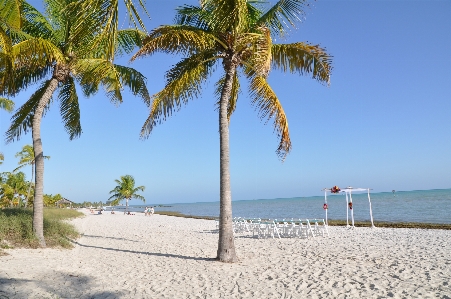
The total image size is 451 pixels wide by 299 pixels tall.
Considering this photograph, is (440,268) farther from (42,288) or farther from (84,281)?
(42,288)

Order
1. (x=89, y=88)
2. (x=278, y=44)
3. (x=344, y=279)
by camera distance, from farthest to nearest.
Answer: (x=89, y=88)
(x=278, y=44)
(x=344, y=279)

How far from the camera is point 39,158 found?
9.47 meters

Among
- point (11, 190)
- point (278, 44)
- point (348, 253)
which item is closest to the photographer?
point (278, 44)

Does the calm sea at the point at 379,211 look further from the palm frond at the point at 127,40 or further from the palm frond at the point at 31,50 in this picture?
the palm frond at the point at 31,50

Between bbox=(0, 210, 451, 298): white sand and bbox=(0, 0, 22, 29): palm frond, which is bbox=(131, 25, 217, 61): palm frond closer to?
bbox=(0, 0, 22, 29): palm frond

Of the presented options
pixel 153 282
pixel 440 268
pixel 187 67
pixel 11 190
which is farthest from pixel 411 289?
pixel 11 190

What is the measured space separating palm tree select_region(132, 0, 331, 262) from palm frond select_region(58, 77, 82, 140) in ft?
13.2

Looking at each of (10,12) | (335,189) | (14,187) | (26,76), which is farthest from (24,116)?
(14,187)

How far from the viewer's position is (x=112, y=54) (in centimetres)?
317

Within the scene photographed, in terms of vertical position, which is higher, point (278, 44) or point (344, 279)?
point (278, 44)

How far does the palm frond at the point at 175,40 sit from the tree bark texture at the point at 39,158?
3.48m

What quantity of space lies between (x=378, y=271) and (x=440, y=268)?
120 centimetres

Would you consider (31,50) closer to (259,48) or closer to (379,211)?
(259,48)

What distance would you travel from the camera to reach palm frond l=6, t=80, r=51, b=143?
10.6m
